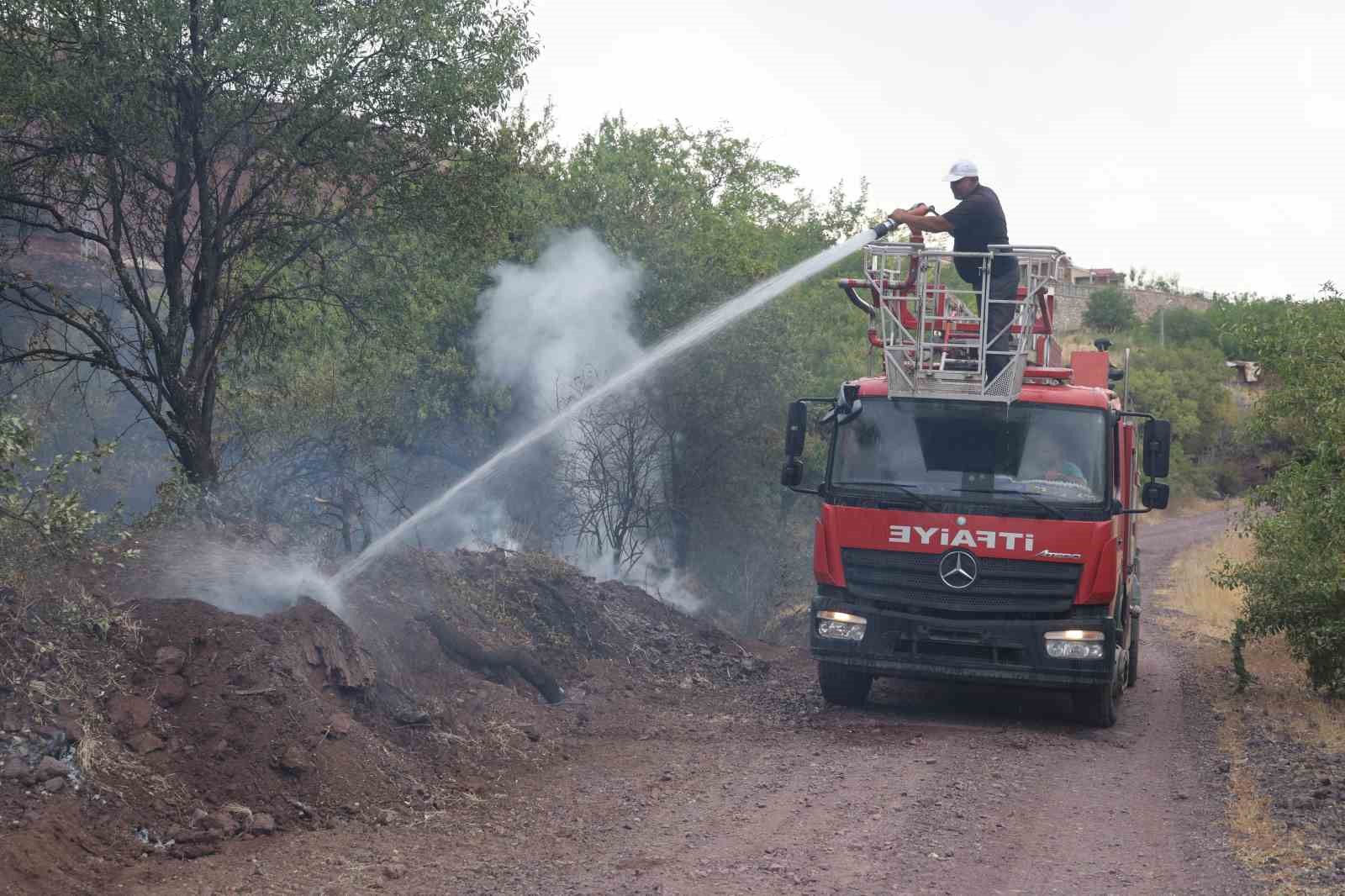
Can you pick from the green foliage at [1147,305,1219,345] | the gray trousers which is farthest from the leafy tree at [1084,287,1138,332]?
the gray trousers

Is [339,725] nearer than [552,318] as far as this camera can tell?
Yes

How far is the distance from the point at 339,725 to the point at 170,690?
991 mm

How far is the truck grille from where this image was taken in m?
9.54

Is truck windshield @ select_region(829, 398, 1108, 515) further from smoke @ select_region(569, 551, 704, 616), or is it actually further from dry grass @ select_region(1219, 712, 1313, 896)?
smoke @ select_region(569, 551, 704, 616)

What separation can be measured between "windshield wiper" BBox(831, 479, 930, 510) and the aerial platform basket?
720 millimetres

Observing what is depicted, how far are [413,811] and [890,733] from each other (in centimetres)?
414

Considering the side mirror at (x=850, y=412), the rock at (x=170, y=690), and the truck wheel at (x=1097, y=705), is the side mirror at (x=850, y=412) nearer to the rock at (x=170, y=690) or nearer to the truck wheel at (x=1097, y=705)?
the truck wheel at (x=1097, y=705)

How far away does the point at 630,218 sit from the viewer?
20.5m

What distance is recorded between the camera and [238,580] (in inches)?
378

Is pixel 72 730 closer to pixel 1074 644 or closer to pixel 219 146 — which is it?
pixel 219 146

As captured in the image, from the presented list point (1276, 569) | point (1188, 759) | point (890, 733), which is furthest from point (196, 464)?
point (1276, 569)

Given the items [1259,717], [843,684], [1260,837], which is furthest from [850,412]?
[1259,717]

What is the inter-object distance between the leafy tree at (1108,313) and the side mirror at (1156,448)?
53672mm

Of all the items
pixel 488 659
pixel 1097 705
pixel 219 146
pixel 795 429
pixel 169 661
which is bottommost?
pixel 1097 705
